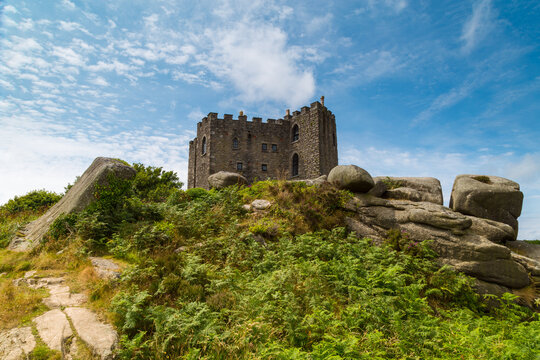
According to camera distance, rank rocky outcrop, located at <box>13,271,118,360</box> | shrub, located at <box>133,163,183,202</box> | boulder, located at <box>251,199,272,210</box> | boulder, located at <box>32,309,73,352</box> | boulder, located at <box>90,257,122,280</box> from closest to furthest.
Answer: rocky outcrop, located at <box>13,271,118,360</box>
boulder, located at <box>32,309,73,352</box>
boulder, located at <box>90,257,122,280</box>
boulder, located at <box>251,199,272,210</box>
shrub, located at <box>133,163,183,202</box>

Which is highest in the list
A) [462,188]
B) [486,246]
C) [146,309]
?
[462,188]

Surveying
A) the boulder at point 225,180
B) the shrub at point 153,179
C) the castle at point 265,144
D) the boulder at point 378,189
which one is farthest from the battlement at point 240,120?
the boulder at point 378,189

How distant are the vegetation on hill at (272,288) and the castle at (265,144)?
18746mm

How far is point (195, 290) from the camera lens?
18.3ft

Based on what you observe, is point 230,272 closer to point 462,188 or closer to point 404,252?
point 404,252

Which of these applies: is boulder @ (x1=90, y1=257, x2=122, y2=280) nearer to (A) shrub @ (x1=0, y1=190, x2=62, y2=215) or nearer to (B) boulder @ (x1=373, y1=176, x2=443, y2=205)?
(B) boulder @ (x1=373, y1=176, x2=443, y2=205)

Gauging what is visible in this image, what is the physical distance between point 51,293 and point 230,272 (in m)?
3.66

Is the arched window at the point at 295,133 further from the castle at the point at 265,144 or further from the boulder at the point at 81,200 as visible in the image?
the boulder at the point at 81,200

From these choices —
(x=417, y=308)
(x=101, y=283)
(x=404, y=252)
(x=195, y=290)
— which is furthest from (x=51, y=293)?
(x=404, y=252)

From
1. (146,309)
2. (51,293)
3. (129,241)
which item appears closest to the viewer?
(146,309)

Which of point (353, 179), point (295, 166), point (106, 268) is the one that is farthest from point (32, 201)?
point (295, 166)

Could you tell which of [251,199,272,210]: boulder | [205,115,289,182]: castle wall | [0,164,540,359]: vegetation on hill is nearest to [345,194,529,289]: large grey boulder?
[0,164,540,359]: vegetation on hill

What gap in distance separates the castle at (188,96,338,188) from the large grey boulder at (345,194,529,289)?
17.7m

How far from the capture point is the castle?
2948 cm
